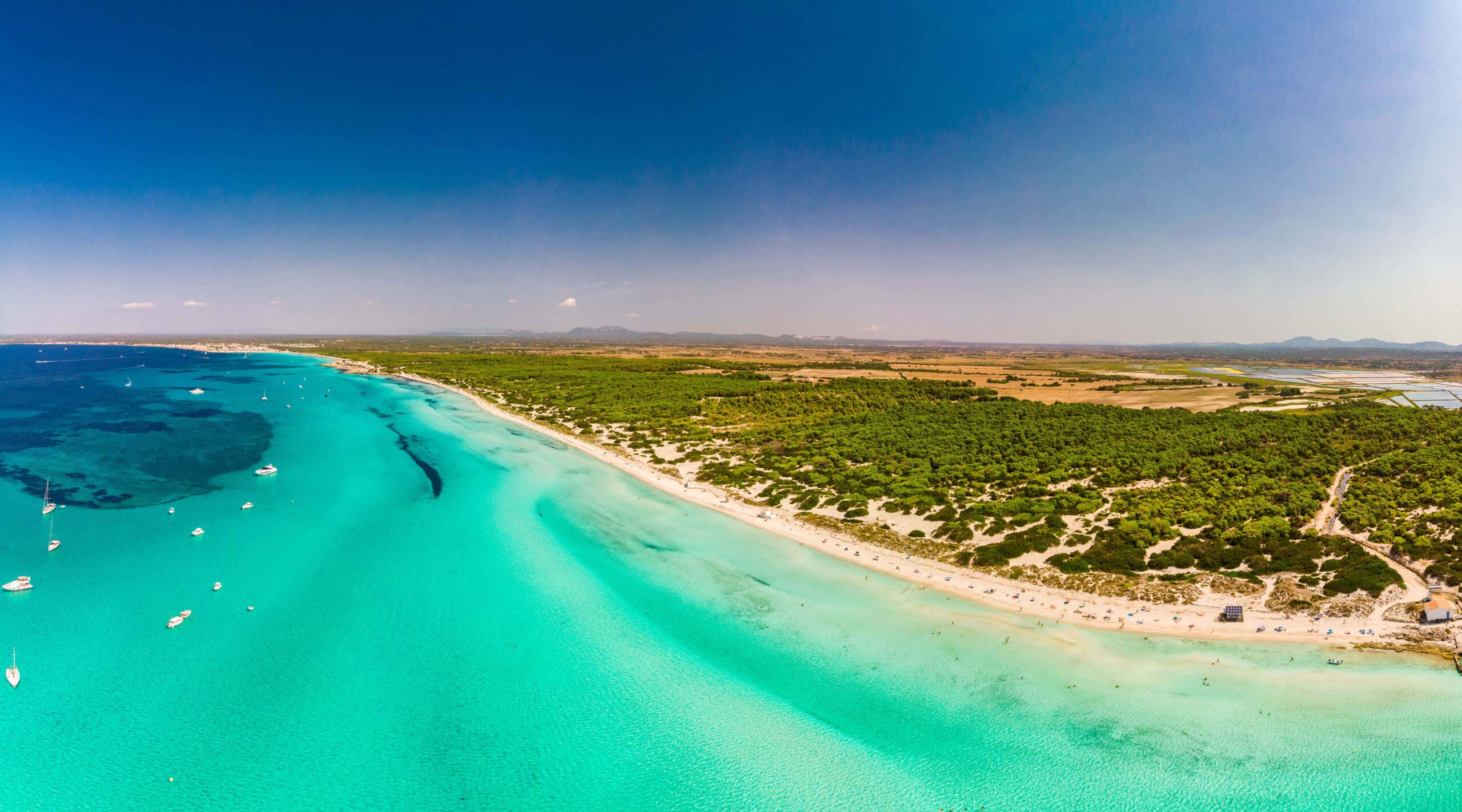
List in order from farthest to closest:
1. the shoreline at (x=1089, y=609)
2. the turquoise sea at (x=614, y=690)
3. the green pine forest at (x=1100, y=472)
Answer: the green pine forest at (x=1100, y=472)
the shoreline at (x=1089, y=609)
the turquoise sea at (x=614, y=690)

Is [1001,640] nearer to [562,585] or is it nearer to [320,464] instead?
[562,585]

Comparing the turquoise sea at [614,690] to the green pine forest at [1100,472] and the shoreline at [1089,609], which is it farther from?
the green pine forest at [1100,472]

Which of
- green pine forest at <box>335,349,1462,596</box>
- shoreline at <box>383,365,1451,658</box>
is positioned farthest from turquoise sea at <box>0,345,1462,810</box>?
green pine forest at <box>335,349,1462,596</box>

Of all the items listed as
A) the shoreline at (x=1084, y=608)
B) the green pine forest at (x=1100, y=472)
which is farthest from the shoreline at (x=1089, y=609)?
the green pine forest at (x=1100, y=472)

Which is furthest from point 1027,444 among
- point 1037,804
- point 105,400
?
point 105,400

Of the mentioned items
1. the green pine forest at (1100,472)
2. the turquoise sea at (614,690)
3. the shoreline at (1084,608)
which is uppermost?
the green pine forest at (1100,472)

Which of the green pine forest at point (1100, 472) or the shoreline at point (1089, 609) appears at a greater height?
the green pine forest at point (1100, 472)

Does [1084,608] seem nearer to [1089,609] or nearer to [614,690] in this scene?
[1089,609]
